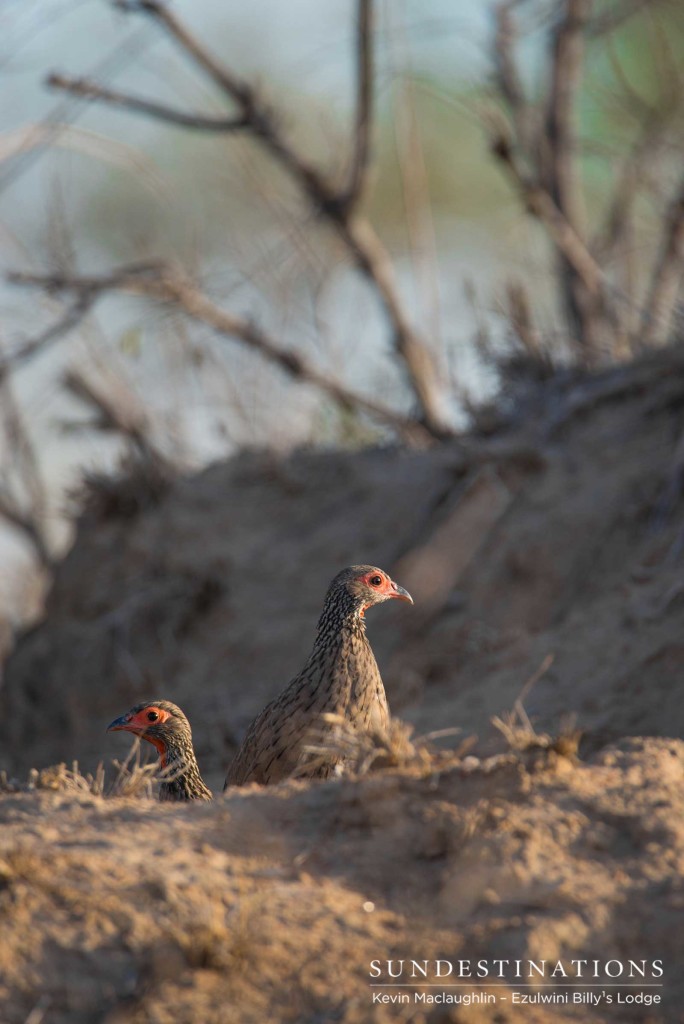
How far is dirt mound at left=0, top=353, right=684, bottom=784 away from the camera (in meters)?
6.47

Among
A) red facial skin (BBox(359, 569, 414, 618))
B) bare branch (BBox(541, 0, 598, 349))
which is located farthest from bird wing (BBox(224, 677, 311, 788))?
bare branch (BBox(541, 0, 598, 349))

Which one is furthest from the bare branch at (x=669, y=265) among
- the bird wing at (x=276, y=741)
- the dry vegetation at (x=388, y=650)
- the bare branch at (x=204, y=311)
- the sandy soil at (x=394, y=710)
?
Answer: the bird wing at (x=276, y=741)

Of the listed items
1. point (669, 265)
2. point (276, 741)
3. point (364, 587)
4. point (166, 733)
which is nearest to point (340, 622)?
point (364, 587)

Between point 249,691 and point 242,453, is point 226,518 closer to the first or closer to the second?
point 242,453

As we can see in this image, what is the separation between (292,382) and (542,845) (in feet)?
21.3

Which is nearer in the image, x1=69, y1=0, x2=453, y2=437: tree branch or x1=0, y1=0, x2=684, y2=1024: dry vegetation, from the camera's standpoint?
x1=0, y1=0, x2=684, y2=1024: dry vegetation

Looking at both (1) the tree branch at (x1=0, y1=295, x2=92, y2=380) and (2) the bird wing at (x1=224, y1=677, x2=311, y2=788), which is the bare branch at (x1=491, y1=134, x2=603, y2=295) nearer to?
(1) the tree branch at (x1=0, y1=295, x2=92, y2=380)

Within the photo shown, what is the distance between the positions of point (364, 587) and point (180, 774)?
3.62 ft

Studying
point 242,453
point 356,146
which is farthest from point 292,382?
point 356,146

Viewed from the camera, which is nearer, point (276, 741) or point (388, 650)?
point (276, 741)

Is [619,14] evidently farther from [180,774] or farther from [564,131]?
[180,774]

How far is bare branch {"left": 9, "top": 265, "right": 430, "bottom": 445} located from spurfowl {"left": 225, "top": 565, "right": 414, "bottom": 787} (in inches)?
160

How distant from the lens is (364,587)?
18.0 ft

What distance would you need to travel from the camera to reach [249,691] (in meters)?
A: 7.88
